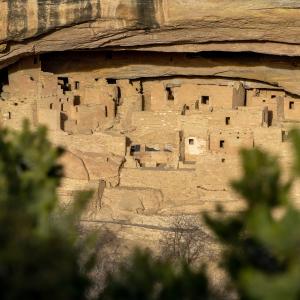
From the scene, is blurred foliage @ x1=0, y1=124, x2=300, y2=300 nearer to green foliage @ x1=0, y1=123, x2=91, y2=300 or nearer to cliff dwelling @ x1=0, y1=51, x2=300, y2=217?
green foliage @ x1=0, y1=123, x2=91, y2=300

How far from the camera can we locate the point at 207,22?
47.5 ft

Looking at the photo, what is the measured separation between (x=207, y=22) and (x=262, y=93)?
3909 mm

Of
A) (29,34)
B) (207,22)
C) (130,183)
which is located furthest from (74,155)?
(207,22)

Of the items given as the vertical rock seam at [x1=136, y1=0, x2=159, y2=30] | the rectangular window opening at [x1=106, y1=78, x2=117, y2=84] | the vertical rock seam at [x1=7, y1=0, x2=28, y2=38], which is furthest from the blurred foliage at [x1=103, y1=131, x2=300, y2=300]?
the rectangular window opening at [x1=106, y1=78, x2=117, y2=84]

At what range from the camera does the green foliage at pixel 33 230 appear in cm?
557

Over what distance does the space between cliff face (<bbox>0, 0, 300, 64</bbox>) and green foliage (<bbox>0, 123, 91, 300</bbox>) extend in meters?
7.34

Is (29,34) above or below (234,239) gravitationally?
above

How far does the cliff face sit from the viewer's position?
14.1m

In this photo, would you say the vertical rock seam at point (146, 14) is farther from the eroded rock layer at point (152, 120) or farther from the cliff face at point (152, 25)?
the eroded rock layer at point (152, 120)

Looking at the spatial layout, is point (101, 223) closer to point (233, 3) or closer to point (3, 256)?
point (233, 3)

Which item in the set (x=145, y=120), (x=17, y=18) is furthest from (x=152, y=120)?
(x=17, y=18)

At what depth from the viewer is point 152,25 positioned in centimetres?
1467

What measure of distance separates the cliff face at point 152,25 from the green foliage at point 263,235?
8048mm

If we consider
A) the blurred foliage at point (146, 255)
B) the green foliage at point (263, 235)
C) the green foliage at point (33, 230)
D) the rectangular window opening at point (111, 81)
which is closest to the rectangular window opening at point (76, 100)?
the rectangular window opening at point (111, 81)
